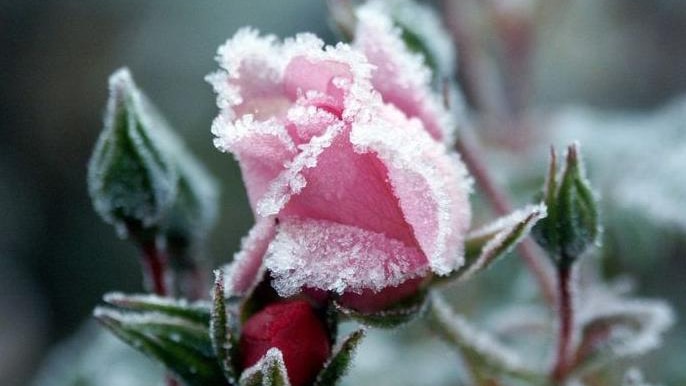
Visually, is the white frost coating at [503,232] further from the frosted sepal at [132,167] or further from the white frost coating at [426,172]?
the frosted sepal at [132,167]

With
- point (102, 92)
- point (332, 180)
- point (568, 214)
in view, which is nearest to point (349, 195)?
point (332, 180)

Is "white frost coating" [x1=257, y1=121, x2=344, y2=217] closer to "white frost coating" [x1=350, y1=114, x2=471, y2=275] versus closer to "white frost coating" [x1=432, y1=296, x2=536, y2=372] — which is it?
"white frost coating" [x1=350, y1=114, x2=471, y2=275]

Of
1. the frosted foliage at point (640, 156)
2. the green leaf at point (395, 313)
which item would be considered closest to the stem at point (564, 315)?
the green leaf at point (395, 313)

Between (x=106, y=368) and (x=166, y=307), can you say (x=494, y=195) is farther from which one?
(x=106, y=368)

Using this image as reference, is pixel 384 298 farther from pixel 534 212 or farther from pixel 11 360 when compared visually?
pixel 11 360

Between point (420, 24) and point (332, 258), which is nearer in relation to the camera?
point (332, 258)

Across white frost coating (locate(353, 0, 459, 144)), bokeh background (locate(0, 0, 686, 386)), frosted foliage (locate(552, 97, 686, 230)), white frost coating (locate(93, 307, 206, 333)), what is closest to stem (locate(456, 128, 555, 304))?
white frost coating (locate(353, 0, 459, 144))
